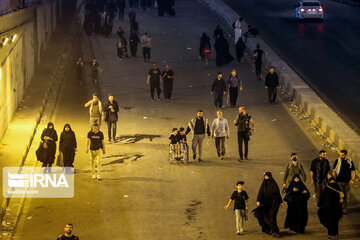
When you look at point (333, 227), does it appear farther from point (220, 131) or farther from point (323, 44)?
point (323, 44)

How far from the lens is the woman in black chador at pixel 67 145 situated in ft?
76.5

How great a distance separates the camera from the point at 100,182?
75.3 ft

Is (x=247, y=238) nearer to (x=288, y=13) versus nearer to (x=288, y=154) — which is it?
(x=288, y=154)

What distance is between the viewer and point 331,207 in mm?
19016

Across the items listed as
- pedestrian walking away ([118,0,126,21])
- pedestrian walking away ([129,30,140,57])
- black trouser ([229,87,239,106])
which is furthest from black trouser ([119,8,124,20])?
black trouser ([229,87,239,106])

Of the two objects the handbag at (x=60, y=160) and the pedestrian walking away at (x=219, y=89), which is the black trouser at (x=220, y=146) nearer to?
the handbag at (x=60, y=160)

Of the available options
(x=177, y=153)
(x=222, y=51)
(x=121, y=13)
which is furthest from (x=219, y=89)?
(x=121, y=13)

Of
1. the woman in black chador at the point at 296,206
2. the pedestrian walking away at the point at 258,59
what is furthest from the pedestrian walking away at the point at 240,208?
the pedestrian walking away at the point at 258,59

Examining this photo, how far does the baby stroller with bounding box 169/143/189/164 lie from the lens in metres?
24.9

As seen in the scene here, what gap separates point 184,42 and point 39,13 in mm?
9647

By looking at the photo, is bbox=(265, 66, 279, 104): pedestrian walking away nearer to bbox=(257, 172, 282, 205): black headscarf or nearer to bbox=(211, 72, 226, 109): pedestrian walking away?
bbox=(211, 72, 226, 109): pedestrian walking away

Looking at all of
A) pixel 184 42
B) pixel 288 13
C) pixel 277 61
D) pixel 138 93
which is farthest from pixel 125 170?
pixel 288 13

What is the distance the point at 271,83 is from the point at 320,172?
12.8 metres

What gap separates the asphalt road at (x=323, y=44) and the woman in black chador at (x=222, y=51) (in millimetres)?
3103
